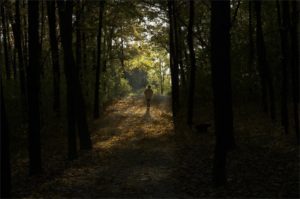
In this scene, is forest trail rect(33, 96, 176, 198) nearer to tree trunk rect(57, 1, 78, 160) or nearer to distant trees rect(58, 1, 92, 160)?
tree trunk rect(57, 1, 78, 160)

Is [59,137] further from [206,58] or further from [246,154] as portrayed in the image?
[206,58]

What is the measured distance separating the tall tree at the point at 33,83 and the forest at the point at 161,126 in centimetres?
3

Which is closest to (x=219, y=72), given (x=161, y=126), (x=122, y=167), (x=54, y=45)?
(x=122, y=167)

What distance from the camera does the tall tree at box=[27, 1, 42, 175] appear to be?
1390 cm

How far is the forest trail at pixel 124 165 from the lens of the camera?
11.9m

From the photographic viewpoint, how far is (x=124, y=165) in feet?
50.5

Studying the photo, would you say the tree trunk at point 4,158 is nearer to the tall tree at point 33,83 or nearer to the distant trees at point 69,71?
the tall tree at point 33,83

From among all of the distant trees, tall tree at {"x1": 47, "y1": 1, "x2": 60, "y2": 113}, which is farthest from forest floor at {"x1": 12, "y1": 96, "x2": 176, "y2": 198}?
tall tree at {"x1": 47, "y1": 1, "x2": 60, "y2": 113}

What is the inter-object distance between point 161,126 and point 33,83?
12505 millimetres

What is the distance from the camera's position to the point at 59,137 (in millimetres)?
23891

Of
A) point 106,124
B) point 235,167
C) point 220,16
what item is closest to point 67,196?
point 235,167

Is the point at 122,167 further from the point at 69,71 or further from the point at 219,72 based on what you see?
the point at 219,72

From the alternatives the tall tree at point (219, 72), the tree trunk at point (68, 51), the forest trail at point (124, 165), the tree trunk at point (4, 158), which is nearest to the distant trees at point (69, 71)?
the tree trunk at point (68, 51)

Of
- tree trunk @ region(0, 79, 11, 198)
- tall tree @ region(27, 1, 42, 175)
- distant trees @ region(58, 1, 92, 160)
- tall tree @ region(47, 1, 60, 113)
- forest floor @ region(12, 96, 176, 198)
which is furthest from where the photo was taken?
tall tree @ region(47, 1, 60, 113)
